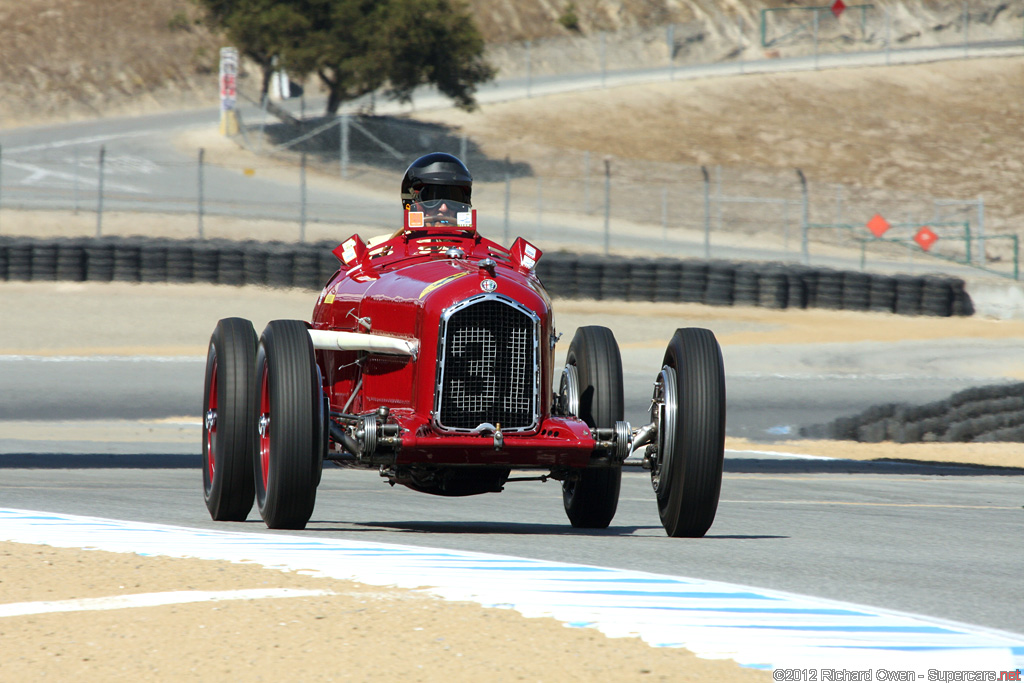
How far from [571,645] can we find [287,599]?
48.5 inches

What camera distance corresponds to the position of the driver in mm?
8625

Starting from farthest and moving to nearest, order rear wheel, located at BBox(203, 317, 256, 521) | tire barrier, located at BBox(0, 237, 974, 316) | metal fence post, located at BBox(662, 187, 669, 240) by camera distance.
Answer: metal fence post, located at BBox(662, 187, 669, 240), tire barrier, located at BBox(0, 237, 974, 316), rear wheel, located at BBox(203, 317, 256, 521)

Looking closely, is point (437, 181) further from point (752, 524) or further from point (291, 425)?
point (752, 524)

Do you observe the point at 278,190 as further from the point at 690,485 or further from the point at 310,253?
the point at 690,485

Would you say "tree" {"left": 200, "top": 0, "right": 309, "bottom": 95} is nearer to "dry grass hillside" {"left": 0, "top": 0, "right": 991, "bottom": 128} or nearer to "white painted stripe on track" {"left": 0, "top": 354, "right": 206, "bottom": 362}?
"dry grass hillside" {"left": 0, "top": 0, "right": 991, "bottom": 128}

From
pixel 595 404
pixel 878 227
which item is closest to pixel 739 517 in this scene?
pixel 595 404

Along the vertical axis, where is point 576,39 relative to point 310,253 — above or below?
above

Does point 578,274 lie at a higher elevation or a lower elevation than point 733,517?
higher

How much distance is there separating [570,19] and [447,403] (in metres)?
71.2

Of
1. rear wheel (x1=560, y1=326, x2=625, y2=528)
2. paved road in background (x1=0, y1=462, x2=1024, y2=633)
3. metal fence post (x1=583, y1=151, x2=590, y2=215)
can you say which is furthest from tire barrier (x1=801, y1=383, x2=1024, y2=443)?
metal fence post (x1=583, y1=151, x2=590, y2=215)

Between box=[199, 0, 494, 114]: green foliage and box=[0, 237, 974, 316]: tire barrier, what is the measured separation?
703 inches

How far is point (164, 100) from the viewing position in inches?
2454

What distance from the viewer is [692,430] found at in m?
7.04

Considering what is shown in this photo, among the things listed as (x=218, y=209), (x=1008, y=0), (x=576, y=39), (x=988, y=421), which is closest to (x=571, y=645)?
(x=988, y=421)
